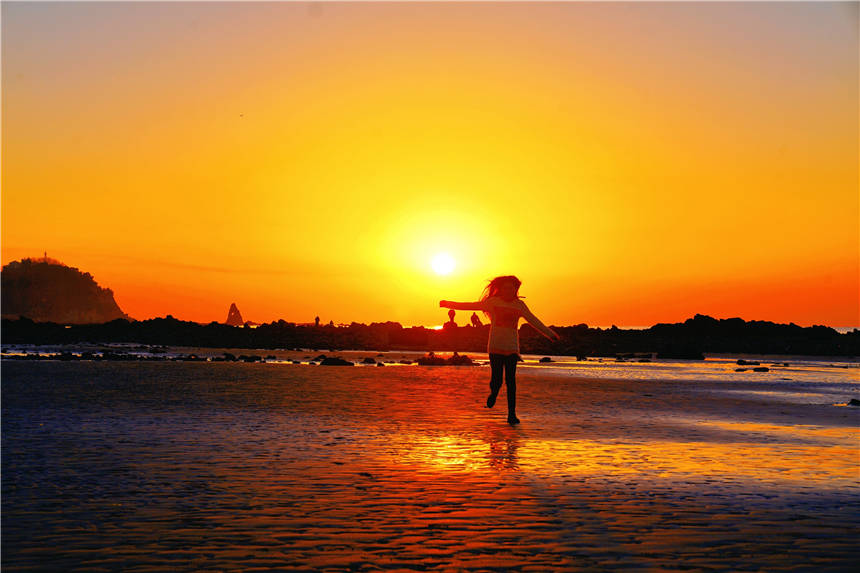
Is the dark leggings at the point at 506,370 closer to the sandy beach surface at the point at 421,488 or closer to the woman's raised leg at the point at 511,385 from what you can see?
the woman's raised leg at the point at 511,385

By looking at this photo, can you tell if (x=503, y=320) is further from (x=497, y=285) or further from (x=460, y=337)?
(x=460, y=337)

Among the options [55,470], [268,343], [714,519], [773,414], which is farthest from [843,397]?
[268,343]

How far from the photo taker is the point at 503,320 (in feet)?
65.8

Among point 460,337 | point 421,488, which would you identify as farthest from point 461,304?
point 460,337

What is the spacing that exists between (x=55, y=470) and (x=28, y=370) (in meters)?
27.5

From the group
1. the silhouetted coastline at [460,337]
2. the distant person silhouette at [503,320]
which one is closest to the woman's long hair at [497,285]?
the distant person silhouette at [503,320]

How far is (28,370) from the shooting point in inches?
1452

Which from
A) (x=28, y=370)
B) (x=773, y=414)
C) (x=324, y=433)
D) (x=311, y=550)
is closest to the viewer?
(x=311, y=550)

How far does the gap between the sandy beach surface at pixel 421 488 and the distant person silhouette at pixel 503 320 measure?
1187 millimetres

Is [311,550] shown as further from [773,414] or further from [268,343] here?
[268,343]

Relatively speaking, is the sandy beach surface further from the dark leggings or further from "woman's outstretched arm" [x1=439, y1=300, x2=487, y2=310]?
"woman's outstretched arm" [x1=439, y1=300, x2=487, y2=310]

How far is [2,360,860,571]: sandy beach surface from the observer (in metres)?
7.80

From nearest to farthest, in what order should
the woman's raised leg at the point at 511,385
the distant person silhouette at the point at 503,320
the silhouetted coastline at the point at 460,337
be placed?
the woman's raised leg at the point at 511,385, the distant person silhouette at the point at 503,320, the silhouetted coastline at the point at 460,337

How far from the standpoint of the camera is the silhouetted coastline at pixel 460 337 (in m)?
86.0
